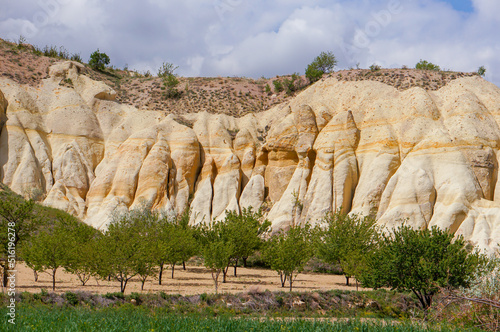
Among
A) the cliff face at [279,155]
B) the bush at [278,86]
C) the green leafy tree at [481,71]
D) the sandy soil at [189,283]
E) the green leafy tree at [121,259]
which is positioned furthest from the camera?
the bush at [278,86]

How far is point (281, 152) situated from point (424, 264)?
30.3 meters

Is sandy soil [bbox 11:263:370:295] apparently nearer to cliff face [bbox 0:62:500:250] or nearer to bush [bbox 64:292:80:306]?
bush [bbox 64:292:80:306]

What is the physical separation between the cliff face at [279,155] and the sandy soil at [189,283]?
7986 mm

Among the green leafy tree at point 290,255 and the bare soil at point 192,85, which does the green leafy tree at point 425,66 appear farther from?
the green leafy tree at point 290,255

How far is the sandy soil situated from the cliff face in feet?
26.2

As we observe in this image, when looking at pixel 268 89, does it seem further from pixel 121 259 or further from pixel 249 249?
pixel 121 259

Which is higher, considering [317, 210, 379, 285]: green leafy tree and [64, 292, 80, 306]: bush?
[317, 210, 379, 285]: green leafy tree

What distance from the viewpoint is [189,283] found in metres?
30.8

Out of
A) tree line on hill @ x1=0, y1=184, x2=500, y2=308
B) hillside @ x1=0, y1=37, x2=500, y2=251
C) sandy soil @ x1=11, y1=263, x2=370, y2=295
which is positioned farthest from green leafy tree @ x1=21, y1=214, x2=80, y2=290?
hillside @ x1=0, y1=37, x2=500, y2=251

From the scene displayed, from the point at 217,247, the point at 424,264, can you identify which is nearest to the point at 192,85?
the point at 217,247

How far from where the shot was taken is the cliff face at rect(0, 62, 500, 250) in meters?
40.7

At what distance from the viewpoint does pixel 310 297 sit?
2358 cm

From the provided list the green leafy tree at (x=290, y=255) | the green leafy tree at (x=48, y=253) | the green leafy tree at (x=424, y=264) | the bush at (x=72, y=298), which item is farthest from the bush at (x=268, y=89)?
the bush at (x=72, y=298)

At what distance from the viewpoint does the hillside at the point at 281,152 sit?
40.8 meters
